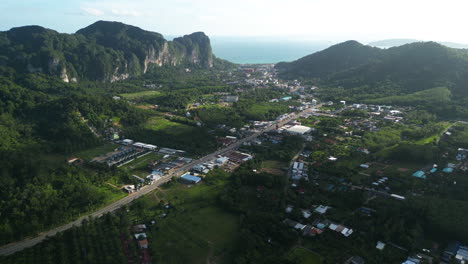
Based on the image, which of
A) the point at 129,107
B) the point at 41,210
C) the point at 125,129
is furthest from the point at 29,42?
the point at 41,210

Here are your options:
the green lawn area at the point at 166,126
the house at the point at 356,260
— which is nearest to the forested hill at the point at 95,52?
the green lawn area at the point at 166,126

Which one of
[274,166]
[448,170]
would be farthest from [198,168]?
[448,170]

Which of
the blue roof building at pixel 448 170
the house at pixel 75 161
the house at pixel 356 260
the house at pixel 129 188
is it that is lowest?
the house at pixel 356 260

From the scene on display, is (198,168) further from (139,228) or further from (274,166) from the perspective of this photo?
(139,228)

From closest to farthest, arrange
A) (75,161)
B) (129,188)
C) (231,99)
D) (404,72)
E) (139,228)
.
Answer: (139,228) → (129,188) → (75,161) → (231,99) → (404,72)

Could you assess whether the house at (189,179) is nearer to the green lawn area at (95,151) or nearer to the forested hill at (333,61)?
the green lawn area at (95,151)

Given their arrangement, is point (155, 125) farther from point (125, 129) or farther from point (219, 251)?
point (219, 251)

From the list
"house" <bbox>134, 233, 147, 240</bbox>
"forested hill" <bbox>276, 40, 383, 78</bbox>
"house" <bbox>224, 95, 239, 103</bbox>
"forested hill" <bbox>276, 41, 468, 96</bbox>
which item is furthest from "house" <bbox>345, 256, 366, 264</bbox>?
"forested hill" <bbox>276, 40, 383, 78</bbox>
